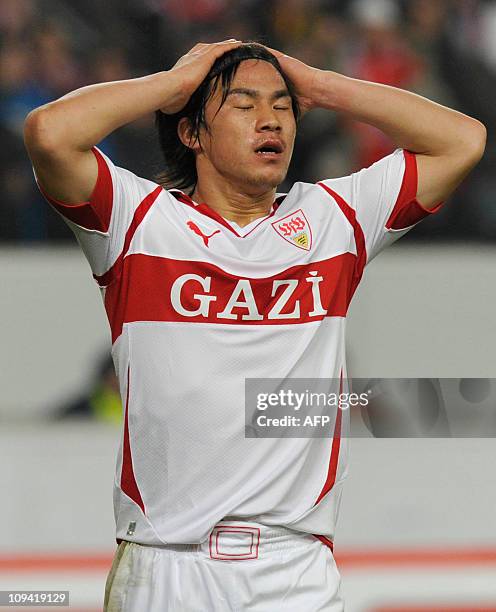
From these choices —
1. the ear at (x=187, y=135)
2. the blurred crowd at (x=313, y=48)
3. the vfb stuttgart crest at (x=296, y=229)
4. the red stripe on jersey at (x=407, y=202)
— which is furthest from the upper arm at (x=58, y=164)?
the blurred crowd at (x=313, y=48)

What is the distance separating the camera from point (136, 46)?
21.5ft

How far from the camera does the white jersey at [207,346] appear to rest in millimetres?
2658

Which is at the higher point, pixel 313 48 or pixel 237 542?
pixel 313 48

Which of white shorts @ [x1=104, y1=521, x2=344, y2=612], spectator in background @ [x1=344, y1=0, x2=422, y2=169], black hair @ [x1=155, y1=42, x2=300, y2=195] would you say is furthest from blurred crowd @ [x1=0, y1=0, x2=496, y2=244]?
white shorts @ [x1=104, y1=521, x2=344, y2=612]

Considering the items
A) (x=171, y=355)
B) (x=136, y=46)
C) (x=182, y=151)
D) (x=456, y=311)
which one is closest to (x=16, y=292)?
(x=136, y=46)

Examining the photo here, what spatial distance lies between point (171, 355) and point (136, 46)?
4193 mm

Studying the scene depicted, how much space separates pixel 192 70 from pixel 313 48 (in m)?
3.94

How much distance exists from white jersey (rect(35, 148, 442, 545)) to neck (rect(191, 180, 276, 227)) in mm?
58

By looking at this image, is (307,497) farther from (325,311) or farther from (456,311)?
(456,311)

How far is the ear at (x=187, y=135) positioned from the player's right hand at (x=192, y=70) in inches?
3.7

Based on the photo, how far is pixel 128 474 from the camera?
2727mm

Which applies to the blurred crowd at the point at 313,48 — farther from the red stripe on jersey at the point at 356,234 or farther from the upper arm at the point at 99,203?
the upper arm at the point at 99,203

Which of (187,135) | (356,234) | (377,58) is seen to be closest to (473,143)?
(356,234)

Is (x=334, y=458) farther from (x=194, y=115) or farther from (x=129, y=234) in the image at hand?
(x=194, y=115)
